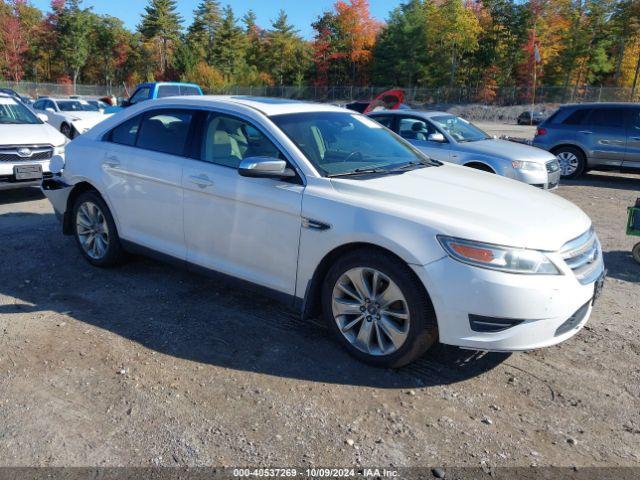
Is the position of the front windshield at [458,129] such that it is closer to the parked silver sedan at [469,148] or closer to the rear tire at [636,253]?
the parked silver sedan at [469,148]

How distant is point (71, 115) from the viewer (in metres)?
16.5

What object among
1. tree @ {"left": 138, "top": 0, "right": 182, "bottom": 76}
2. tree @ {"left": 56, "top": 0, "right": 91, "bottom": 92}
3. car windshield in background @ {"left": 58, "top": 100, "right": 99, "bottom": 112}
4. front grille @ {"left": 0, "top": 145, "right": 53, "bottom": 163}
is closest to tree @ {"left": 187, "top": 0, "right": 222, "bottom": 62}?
tree @ {"left": 138, "top": 0, "right": 182, "bottom": 76}

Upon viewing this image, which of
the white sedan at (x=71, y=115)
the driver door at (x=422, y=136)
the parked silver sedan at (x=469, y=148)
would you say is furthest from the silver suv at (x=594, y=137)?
the white sedan at (x=71, y=115)

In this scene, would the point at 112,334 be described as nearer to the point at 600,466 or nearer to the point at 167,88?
the point at 600,466

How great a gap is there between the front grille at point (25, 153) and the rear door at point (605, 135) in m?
10.6

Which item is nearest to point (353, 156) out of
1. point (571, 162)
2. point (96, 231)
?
point (96, 231)

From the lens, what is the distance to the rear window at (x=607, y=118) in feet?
38.9

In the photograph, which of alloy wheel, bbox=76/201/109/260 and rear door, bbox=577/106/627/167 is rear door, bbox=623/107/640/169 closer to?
rear door, bbox=577/106/627/167

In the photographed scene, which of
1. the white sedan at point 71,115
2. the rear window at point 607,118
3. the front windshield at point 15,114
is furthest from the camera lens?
the white sedan at point 71,115

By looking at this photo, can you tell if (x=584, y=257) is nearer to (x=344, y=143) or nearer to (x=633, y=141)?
(x=344, y=143)

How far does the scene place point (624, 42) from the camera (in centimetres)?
6059

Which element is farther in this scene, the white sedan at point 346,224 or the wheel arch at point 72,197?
the wheel arch at point 72,197

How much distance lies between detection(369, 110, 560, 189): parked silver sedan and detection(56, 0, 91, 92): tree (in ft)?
243

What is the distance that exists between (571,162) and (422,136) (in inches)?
184
